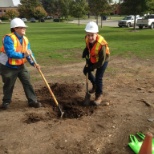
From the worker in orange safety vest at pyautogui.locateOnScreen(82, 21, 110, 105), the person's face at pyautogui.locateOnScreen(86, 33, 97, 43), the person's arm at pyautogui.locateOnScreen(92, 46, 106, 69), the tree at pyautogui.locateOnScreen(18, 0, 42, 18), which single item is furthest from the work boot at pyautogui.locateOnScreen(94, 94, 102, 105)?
the tree at pyautogui.locateOnScreen(18, 0, 42, 18)

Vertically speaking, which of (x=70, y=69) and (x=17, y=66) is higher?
(x=17, y=66)

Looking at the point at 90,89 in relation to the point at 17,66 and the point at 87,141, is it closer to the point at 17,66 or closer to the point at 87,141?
the point at 17,66

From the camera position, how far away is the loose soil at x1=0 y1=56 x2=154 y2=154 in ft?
12.7

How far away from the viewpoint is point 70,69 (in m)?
8.87

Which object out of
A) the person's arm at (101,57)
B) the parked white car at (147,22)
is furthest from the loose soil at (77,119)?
the parked white car at (147,22)

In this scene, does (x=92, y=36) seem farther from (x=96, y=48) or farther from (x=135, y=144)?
(x=135, y=144)

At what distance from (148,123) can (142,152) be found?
1.35m

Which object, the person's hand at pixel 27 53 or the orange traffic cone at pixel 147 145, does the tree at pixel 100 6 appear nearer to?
the person's hand at pixel 27 53

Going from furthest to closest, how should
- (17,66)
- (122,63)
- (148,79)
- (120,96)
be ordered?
(122,63)
(148,79)
(120,96)
(17,66)

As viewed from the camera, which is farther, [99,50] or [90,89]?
[90,89]

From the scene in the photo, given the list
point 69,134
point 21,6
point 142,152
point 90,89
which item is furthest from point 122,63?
point 21,6

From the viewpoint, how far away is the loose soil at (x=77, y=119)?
3.88m

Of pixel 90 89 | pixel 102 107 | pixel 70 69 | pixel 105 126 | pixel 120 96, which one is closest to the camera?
pixel 105 126

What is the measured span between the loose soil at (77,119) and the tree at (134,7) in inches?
758
